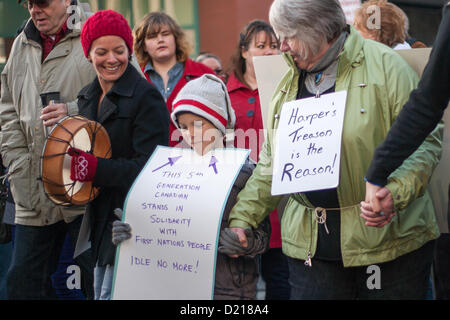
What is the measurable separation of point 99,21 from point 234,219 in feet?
4.17

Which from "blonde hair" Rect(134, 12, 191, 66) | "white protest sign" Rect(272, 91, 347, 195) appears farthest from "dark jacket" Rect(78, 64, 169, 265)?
"blonde hair" Rect(134, 12, 191, 66)

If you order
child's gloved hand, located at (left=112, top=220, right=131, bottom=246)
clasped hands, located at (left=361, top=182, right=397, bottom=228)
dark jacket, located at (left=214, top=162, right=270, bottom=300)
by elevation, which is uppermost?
clasped hands, located at (left=361, top=182, right=397, bottom=228)

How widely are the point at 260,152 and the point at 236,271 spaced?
21.1 inches

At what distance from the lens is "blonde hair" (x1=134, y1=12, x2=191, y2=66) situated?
4961mm

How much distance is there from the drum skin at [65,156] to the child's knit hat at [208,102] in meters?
0.41

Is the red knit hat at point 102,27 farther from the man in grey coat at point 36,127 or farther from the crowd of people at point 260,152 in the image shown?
the man in grey coat at point 36,127

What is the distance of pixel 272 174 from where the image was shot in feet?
9.30

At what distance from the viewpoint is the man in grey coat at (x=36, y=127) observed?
3781 millimetres

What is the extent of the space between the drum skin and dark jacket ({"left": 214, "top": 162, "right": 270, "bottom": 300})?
71 cm

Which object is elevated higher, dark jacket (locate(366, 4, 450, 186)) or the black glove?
dark jacket (locate(366, 4, 450, 186))

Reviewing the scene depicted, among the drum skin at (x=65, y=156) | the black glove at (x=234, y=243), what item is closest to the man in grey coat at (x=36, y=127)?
the drum skin at (x=65, y=156)

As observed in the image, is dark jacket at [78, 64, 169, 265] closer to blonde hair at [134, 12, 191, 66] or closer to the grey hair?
the grey hair

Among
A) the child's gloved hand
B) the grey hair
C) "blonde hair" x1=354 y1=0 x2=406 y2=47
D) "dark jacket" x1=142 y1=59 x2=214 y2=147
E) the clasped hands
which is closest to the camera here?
the clasped hands
